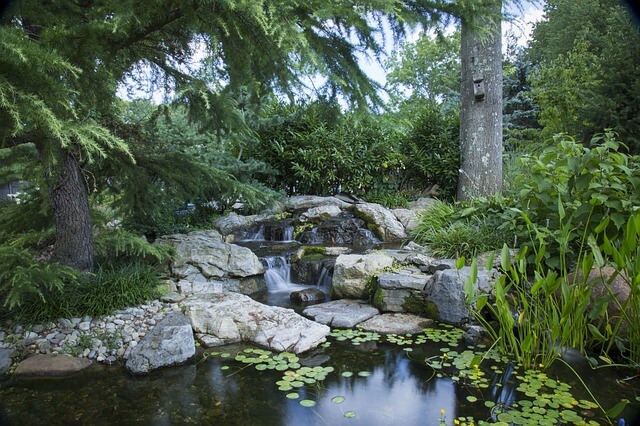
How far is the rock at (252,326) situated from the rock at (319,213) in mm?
4311

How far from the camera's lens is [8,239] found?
14.5 ft

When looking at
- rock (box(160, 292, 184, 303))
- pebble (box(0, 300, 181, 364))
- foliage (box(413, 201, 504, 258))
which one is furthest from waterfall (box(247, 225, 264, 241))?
pebble (box(0, 300, 181, 364))

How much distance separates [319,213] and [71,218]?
5403mm

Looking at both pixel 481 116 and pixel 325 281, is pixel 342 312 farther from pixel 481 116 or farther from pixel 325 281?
pixel 481 116

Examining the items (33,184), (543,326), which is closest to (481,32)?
(543,326)

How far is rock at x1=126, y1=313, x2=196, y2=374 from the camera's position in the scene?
3.63 m

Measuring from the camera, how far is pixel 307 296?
573cm

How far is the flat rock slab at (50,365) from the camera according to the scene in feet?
11.5

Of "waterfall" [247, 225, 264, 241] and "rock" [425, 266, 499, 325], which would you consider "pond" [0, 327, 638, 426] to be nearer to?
"rock" [425, 266, 499, 325]

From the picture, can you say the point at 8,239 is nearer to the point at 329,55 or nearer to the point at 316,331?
the point at 316,331

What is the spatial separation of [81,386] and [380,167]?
8454mm

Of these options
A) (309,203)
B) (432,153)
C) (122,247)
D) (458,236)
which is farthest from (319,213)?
(122,247)

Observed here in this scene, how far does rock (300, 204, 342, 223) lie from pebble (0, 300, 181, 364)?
499 centimetres

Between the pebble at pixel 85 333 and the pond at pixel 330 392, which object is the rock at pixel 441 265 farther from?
the pebble at pixel 85 333
